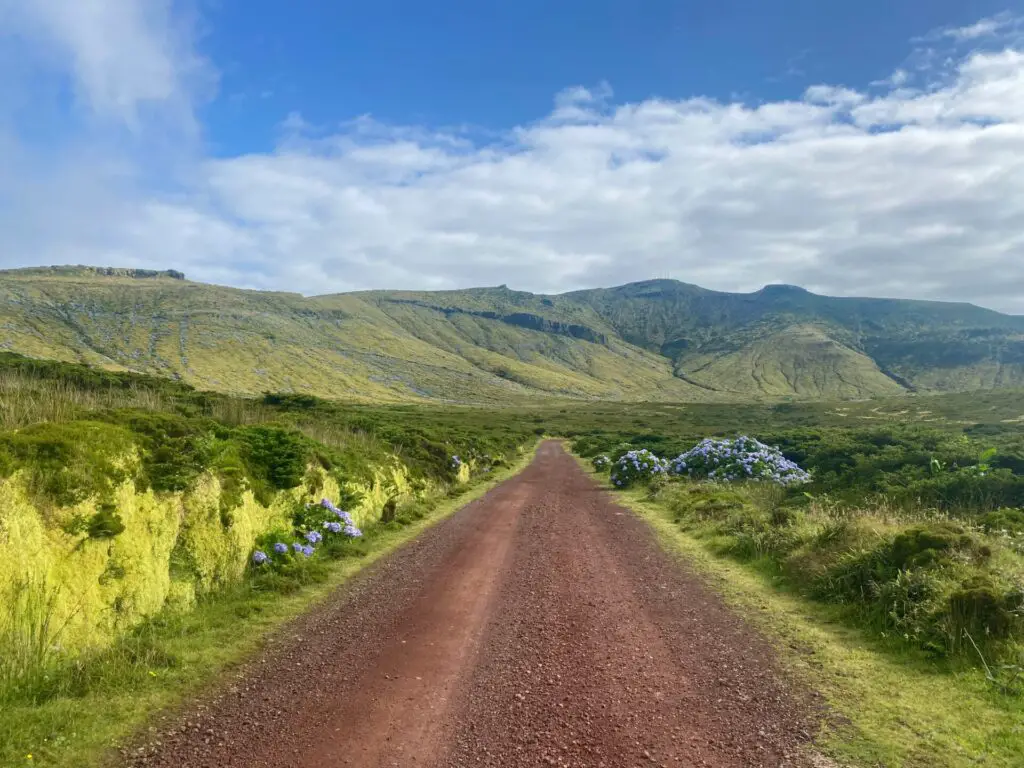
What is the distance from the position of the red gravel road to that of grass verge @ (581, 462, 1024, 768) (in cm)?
38

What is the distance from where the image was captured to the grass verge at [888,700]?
4867 mm

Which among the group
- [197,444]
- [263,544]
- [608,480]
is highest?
[197,444]

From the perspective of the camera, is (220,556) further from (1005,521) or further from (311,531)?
(1005,521)

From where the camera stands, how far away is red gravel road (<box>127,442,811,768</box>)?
496 cm

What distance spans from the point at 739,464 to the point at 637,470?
177 inches

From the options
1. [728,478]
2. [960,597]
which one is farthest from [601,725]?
[728,478]

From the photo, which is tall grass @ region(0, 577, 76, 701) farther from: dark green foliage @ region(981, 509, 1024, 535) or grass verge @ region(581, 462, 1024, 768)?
dark green foliage @ region(981, 509, 1024, 535)

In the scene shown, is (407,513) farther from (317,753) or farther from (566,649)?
(317,753)

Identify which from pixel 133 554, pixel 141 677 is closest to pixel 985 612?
pixel 141 677

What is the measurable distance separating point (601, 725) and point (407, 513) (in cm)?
1256

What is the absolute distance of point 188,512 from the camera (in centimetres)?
889

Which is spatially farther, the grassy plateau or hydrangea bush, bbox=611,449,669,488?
hydrangea bush, bbox=611,449,669,488

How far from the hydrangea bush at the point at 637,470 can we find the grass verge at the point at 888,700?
17501 mm

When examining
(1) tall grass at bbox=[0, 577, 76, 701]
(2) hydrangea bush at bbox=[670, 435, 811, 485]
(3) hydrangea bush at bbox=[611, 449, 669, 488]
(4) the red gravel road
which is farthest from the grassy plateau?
(3) hydrangea bush at bbox=[611, 449, 669, 488]
